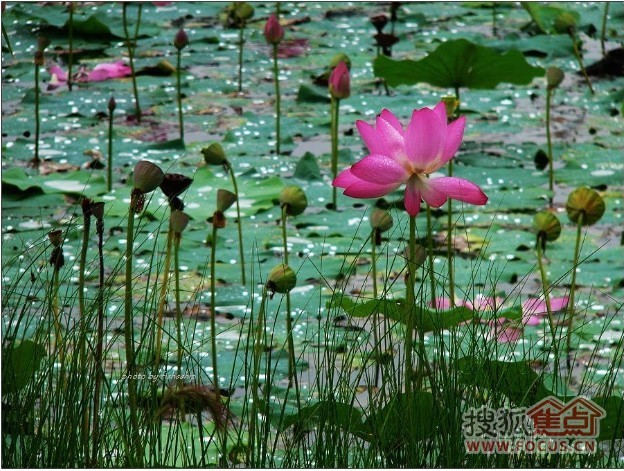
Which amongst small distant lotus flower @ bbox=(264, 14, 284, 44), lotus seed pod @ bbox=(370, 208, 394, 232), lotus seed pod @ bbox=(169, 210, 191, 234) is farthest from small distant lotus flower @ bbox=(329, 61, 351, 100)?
lotus seed pod @ bbox=(169, 210, 191, 234)

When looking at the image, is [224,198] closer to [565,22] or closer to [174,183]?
[174,183]

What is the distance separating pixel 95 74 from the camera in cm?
387

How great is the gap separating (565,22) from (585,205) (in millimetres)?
1827

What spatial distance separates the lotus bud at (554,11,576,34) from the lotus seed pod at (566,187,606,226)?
1791 millimetres

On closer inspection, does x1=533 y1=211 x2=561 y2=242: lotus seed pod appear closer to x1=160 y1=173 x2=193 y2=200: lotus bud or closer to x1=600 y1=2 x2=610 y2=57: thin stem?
x1=160 y1=173 x2=193 y2=200: lotus bud

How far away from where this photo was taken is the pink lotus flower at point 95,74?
387 cm

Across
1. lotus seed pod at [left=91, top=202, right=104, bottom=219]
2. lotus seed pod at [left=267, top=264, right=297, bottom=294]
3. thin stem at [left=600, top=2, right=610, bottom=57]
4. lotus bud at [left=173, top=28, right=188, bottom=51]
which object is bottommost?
thin stem at [left=600, top=2, right=610, bottom=57]

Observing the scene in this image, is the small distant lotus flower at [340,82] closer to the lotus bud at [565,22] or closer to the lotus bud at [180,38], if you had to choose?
the lotus bud at [180,38]

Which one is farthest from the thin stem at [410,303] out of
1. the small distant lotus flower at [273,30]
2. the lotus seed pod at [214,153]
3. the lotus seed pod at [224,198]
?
the small distant lotus flower at [273,30]

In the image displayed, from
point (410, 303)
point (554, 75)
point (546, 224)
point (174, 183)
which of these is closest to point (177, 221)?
point (174, 183)

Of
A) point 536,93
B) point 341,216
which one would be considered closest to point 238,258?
point 341,216

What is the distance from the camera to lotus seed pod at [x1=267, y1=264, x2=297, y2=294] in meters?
1.82

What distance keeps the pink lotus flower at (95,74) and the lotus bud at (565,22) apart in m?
1.49

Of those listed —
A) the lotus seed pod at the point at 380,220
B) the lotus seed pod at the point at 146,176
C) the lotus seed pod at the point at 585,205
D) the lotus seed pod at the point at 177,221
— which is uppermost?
the lotus seed pod at the point at 146,176
